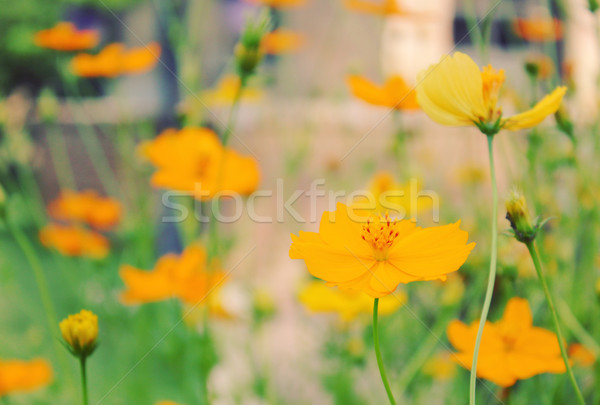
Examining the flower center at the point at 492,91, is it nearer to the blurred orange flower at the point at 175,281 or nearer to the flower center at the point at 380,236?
the flower center at the point at 380,236

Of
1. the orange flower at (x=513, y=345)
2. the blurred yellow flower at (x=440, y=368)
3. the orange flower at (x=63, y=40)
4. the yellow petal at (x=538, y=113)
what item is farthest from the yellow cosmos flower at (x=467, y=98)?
the orange flower at (x=63, y=40)

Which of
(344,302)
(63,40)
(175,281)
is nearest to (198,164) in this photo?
(175,281)

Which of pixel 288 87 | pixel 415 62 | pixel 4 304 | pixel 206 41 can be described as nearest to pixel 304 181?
pixel 288 87

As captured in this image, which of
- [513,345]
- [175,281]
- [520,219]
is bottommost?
[175,281]

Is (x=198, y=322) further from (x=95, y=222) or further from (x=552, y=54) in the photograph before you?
(x=552, y=54)

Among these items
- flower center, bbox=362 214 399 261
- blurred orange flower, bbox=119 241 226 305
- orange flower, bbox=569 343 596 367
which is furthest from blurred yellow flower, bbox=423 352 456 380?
flower center, bbox=362 214 399 261

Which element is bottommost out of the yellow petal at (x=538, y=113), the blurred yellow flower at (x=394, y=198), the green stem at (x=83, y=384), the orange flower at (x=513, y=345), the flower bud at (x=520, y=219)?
the green stem at (x=83, y=384)

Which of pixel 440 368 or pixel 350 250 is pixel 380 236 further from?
pixel 440 368
